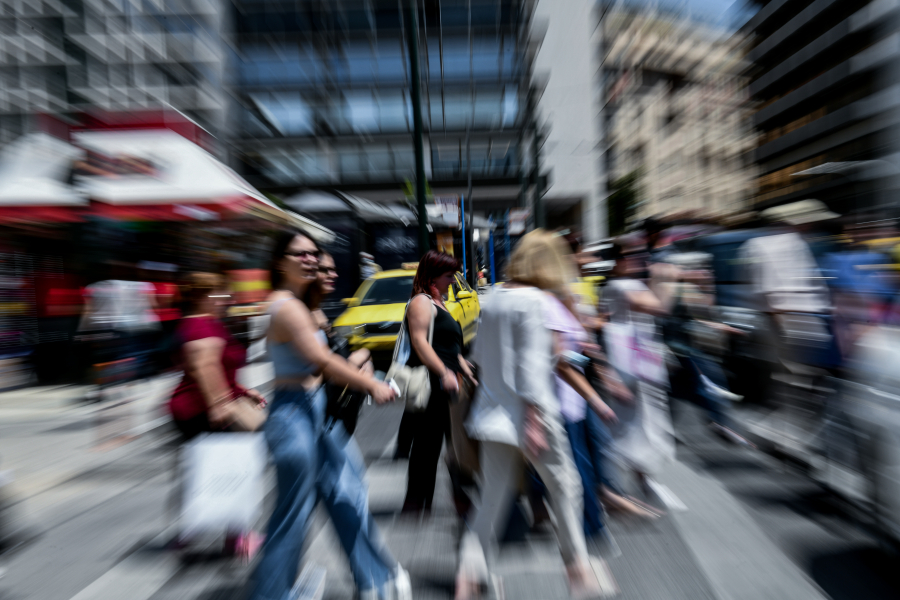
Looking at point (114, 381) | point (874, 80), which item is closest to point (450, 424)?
point (114, 381)

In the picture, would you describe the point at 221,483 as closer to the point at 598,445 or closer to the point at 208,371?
the point at 208,371

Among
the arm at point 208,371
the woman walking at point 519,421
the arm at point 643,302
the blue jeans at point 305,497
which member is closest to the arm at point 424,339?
the woman walking at point 519,421

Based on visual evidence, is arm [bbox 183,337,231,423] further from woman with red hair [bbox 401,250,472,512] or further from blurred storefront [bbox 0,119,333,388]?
blurred storefront [bbox 0,119,333,388]

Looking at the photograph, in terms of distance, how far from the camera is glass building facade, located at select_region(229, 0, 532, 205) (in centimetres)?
3262

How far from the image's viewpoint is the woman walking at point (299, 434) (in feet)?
8.27

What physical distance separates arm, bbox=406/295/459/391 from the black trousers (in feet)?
0.58

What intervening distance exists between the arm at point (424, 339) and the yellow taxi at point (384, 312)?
472cm

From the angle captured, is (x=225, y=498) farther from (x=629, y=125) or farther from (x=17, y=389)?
(x=629, y=125)

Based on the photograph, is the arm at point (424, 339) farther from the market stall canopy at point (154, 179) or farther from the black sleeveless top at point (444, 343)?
the market stall canopy at point (154, 179)

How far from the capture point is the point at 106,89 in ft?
92.6

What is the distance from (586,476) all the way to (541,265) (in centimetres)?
129

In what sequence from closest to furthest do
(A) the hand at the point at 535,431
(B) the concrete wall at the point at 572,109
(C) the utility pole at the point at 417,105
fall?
(A) the hand at the point at 535,431
(C) the utility pole at the point at 417,105
(B) the concrete wall at the point at 572,109

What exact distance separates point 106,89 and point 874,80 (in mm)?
46120

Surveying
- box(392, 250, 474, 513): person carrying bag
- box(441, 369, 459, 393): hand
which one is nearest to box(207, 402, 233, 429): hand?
box(392, 250, 474, 513): person carrying bag
